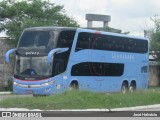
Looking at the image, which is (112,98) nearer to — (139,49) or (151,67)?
(139,49)

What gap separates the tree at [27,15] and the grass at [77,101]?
17318 mm

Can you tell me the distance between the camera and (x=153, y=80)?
52188mm

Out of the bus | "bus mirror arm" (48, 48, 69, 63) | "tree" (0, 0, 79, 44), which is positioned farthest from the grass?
"tree" (0, 0, 79, 44)

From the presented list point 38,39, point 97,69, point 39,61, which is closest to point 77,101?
point 39,61

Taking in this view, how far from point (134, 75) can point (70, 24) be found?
1159cm

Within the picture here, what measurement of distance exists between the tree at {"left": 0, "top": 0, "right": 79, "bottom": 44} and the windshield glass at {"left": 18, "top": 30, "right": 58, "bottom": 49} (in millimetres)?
10674

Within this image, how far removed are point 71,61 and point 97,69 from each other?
9.49 ft

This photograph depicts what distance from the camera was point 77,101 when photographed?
19875mm

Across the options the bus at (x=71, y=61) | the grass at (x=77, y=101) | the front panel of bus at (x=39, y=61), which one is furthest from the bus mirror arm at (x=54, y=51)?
the grass at (x=77, y=101)

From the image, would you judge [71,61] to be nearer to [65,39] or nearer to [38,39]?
[65,39]

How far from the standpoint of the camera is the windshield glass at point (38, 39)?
86.6 ft

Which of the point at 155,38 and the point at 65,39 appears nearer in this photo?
the point at 65,39


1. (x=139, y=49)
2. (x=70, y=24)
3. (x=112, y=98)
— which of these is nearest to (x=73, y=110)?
(x=112, y=98)

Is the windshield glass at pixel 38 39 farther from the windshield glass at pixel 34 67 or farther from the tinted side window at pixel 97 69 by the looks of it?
the tinted side window at pixel 97 69
